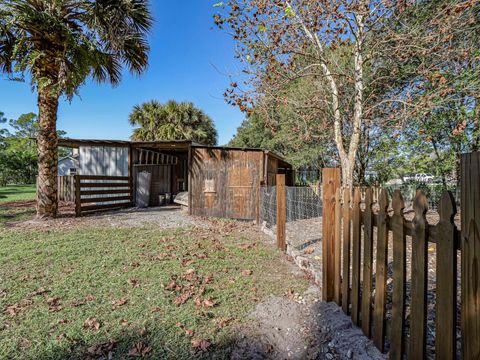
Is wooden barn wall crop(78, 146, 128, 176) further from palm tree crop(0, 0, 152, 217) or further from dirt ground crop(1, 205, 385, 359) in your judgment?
dirt ground crop(1, 205, 385, 359)

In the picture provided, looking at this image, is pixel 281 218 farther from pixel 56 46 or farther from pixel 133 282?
pixel 56 46

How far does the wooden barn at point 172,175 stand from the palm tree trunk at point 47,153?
33.4 inches

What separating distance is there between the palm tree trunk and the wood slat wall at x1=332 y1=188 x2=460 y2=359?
790cm

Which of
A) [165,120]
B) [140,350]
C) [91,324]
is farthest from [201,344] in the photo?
[165,120]

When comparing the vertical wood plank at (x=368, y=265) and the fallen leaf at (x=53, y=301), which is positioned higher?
the vertical wood plank at (x=368, y=265)

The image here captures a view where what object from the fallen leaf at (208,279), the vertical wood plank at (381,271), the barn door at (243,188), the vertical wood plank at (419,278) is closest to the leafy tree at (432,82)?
the barn door at (243,188)

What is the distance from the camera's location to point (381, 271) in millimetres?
1855

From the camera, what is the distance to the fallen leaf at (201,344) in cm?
217

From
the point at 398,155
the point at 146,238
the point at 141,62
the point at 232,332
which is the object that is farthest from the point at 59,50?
the point at 398,155

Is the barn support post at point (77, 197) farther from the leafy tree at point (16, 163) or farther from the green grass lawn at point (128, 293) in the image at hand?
the leafy tree at point (16, 163)

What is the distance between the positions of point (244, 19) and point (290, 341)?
5.87m

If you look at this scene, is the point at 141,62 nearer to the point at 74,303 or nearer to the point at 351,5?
the point at 351,5

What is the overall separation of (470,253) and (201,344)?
207 centimetres

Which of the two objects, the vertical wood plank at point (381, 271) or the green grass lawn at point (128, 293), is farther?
the green grass lawn at point (128, 293)
